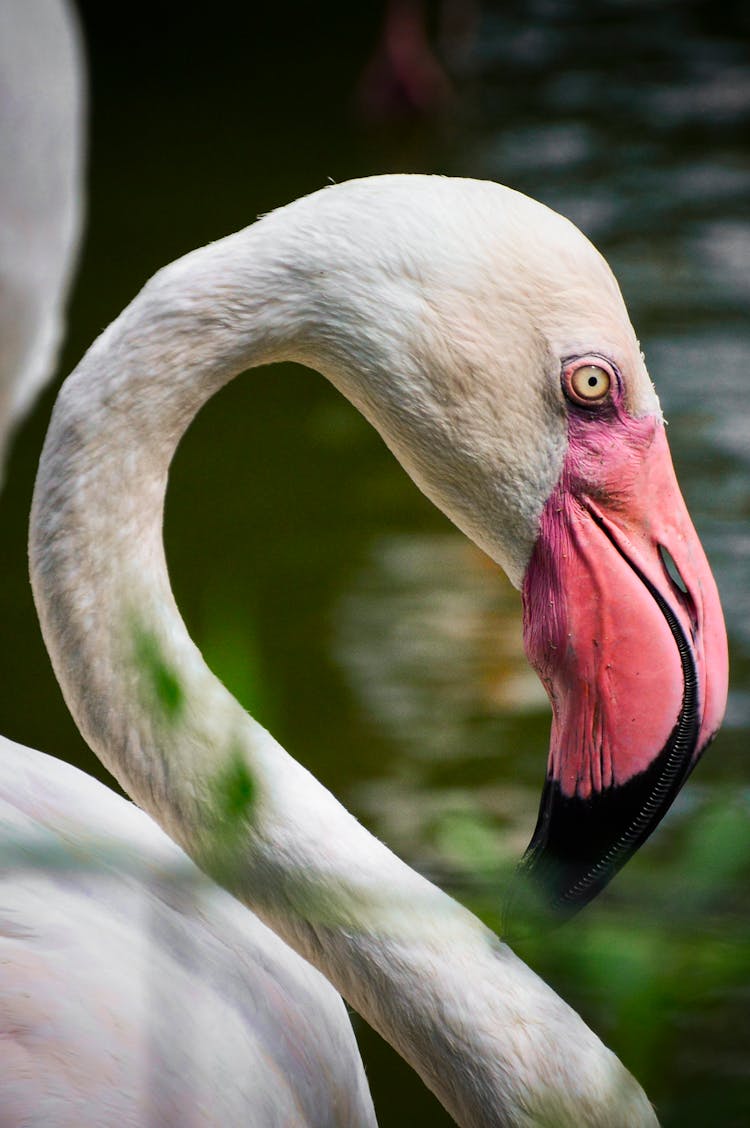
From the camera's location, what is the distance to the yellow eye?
151cm

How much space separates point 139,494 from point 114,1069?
0.50 m

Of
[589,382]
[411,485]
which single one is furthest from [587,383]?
[411,485]

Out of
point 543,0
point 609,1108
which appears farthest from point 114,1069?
point 543,0

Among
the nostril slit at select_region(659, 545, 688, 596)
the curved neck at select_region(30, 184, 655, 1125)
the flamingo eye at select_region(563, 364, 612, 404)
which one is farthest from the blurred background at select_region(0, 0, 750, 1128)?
the flamingo eye at select_region(563, 364, 612, 404)

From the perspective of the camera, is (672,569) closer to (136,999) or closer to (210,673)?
(210,673)

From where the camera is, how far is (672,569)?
5.07ft

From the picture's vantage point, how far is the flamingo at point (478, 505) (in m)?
1.48

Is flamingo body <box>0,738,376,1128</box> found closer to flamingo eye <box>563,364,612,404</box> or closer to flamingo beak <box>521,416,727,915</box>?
flamingo beak <box>521,416,727,915</box>

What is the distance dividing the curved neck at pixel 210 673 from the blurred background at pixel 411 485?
0.32 ft

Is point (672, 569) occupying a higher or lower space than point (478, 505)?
lower

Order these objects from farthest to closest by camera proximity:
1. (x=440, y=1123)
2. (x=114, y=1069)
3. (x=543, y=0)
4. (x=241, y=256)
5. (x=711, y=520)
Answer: (x=543, y=0) → (x=711, y=520) → (x=440, y=1123) → (x=241, y=256) → (x=114, y=1069)

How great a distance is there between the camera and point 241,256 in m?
1.53

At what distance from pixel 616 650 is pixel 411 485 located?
2710 millimetres

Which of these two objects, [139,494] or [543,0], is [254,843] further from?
[543,0]
